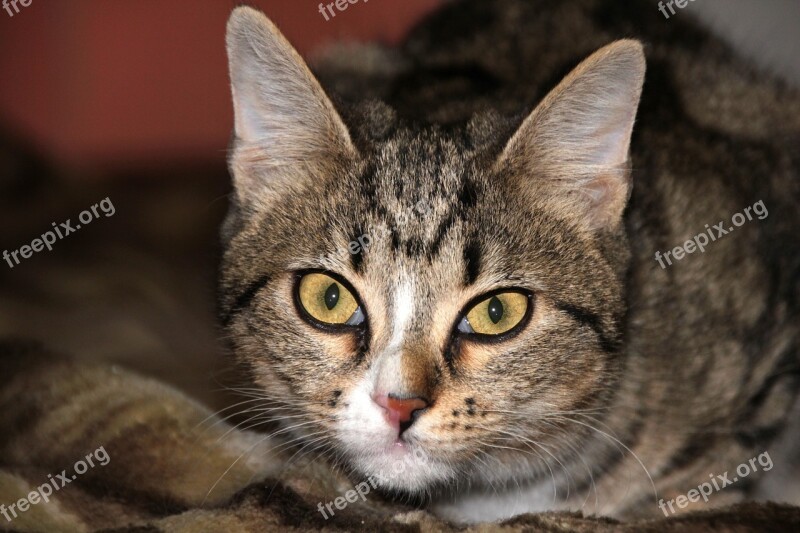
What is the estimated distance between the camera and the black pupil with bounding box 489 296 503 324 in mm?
1811

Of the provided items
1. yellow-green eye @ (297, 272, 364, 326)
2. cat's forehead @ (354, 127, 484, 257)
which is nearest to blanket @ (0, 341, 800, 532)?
yellow-green eye @ (297, 272, 364, 326)

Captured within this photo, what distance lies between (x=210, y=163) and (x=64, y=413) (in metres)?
1.95

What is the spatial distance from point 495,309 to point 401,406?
324 millimetres

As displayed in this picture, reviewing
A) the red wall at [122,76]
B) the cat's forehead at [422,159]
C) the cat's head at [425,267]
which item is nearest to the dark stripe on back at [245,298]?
the cat's head at [425,267]

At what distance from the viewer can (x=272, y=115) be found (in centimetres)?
200

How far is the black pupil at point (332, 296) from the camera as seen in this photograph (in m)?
1.83

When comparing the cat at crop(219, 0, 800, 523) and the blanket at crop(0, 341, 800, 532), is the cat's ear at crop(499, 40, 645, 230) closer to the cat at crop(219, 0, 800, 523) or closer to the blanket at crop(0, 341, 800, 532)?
the cat at crop(219, 0, 800, 523)

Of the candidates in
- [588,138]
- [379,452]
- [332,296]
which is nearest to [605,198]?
[588,138]

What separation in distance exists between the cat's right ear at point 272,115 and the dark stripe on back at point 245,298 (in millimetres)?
235

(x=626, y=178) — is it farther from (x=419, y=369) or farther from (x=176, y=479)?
(x=176, y=479)

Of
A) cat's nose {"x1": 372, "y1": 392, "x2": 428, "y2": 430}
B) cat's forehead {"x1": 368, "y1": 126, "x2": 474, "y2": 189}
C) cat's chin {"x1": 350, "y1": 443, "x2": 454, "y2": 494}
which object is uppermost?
cat's forehead {"x1": 368, "y1": 126, "x2": 474, "y2": 189}

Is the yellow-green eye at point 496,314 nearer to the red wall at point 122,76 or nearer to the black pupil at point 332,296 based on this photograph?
the black pupil at point 332,296

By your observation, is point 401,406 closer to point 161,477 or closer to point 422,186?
point 422,186

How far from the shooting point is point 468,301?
1780 millimetres
